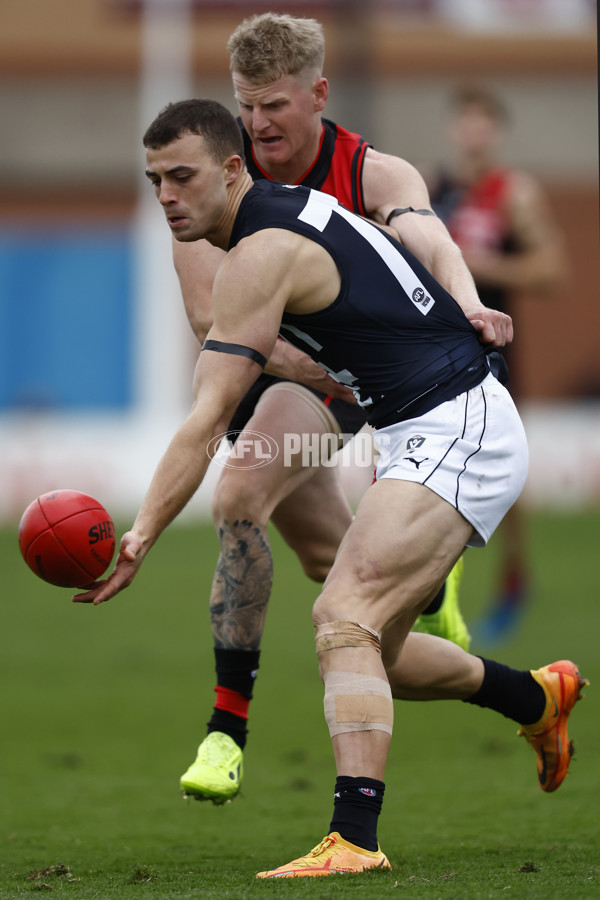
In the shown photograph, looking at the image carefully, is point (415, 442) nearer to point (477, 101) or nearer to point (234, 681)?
point (234, 681)

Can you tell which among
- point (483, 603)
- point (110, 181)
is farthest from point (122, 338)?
point (483, 603)

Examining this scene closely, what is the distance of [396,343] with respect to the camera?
458cm

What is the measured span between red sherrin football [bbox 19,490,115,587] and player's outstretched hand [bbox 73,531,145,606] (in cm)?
14

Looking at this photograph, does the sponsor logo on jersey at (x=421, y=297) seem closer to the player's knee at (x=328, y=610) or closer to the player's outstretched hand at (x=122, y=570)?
the player's knee at (x=328, y=610)

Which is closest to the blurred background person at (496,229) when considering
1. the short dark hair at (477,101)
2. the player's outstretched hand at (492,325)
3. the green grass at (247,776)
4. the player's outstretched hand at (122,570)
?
the short dark hair at (477,101)

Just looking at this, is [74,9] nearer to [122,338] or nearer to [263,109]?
[122,338]

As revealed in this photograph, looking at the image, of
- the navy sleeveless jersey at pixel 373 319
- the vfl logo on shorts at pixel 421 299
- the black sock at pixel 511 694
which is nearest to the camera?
the navy sleeveless jersey at pixel 373 319

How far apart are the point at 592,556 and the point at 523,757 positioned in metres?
7.37

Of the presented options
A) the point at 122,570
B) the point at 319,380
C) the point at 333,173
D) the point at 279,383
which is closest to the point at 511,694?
the point at 319,380

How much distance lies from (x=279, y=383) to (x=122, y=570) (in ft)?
5.71

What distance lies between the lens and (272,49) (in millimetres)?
5141

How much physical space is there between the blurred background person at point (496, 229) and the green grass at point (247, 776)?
0.47 m

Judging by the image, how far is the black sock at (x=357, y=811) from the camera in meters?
4.16

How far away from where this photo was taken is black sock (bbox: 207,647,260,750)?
Result: 17.9 ft
